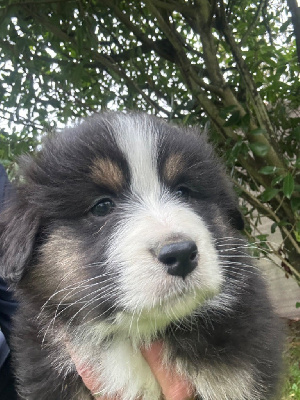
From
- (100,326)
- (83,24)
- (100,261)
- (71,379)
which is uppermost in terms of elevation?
(83,24)

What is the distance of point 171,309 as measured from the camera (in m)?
1.90

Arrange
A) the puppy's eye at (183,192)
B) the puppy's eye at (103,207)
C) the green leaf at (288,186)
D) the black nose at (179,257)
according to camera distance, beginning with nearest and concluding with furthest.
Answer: the black nose at (179,257)
the puppy's eye at (103,207)
the puppy's eye at (183,192)
the green leaf at (288,186)

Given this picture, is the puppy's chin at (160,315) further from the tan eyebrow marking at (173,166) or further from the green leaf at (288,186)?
the green leaf at (288,186)

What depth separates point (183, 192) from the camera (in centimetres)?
223

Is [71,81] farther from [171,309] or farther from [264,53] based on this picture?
[171,309]

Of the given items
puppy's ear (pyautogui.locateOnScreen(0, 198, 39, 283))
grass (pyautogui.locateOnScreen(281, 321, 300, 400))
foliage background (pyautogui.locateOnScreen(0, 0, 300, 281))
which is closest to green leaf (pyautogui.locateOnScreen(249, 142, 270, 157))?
foliage background (pyautogui.locateOnScreen(0, 0, 300, 281))

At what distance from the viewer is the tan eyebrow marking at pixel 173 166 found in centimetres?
216

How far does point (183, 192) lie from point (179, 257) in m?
0.52

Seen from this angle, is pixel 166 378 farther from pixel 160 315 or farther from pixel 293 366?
pixel 293 366

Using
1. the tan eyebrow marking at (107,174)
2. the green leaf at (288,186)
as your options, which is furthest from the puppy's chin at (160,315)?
the green leaf at (288,186)

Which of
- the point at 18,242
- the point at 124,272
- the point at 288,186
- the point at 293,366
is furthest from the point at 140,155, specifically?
the point at 293,366

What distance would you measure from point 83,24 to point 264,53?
1.56 m

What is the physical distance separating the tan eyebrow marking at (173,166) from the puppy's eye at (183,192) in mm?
64

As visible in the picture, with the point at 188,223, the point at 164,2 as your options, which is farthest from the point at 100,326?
the point at 164,2
